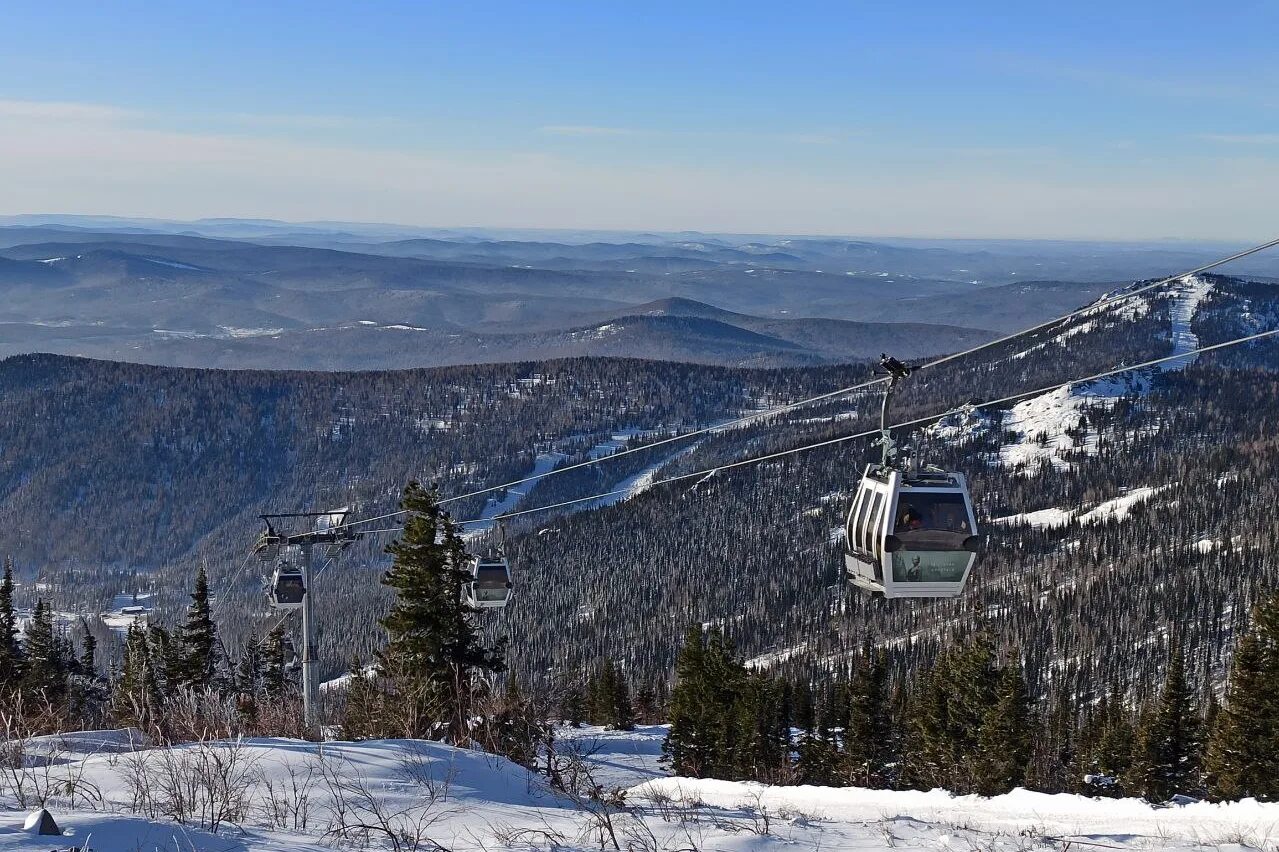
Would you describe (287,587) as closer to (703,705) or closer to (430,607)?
(430,607)

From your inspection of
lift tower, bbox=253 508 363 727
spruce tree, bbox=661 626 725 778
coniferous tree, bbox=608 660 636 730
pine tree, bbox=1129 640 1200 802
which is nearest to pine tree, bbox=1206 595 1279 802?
pine tree, bbox=1129 640 1200 802

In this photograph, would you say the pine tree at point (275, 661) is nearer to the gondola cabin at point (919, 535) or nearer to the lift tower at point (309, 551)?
the lift tower at point (309, 551)

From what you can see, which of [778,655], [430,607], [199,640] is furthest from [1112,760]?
[778,655]

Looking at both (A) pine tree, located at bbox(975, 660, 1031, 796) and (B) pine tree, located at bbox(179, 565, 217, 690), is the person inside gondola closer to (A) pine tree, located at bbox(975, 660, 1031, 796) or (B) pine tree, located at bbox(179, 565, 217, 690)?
(A) pine tree, located at bbox(975, 660, 1031, 796)

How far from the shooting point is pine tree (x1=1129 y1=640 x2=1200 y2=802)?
Result: 153ft

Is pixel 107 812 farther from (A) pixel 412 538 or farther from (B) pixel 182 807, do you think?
(A) pixel 412 538

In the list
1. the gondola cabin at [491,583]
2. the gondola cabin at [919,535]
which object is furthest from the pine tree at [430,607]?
the gondola cabin at [919,535]

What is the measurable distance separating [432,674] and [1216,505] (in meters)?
200

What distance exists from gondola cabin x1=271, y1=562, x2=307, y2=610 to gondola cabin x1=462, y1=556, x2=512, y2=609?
13.6 feet

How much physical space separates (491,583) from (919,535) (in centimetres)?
1716

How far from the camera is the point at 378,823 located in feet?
32.0

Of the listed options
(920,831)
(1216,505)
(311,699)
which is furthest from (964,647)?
(1216,505)

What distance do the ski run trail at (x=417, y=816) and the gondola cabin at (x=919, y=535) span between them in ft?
8.33

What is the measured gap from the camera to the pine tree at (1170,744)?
153 feet
